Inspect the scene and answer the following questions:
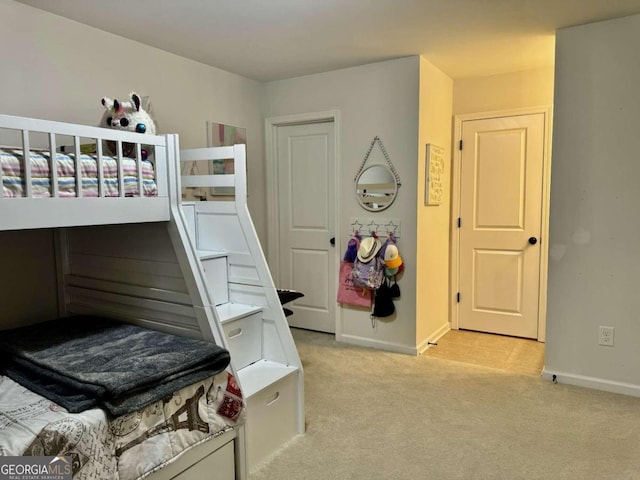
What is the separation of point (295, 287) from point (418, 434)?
2074mm

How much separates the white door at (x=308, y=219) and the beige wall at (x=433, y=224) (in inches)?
31.5

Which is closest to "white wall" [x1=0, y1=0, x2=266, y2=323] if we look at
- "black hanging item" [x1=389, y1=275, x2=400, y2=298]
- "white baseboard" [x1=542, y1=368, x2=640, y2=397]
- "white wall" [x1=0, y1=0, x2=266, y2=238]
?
"white wall" [x1=0, y1=0, x2=266, y2=238]

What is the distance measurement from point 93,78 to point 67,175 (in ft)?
4.58

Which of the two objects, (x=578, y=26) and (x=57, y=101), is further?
(x=578, y=26)

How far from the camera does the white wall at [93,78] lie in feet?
7.90

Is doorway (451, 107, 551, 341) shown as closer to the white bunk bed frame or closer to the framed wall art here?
the framed wall art

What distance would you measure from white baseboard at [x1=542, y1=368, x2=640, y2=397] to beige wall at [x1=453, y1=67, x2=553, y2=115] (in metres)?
2.13

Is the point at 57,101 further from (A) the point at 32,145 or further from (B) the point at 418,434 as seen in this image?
(B) the point at 418,434

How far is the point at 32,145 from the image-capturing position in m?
2.48

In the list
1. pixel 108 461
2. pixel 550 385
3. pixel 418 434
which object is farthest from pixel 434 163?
pixel 108 461

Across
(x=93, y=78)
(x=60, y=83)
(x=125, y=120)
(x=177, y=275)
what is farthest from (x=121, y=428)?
(x=93, y=78)

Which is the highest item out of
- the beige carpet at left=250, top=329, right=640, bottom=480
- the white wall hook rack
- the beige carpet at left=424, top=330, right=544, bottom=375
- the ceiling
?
the ceiling

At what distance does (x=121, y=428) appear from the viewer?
1.54 meters

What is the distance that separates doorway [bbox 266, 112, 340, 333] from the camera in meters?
3.99
